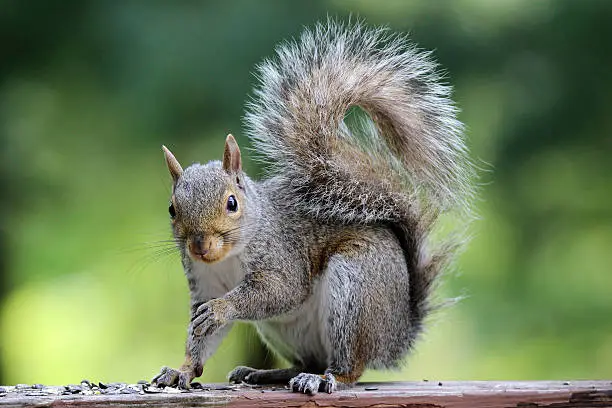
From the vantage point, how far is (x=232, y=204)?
2367 mm

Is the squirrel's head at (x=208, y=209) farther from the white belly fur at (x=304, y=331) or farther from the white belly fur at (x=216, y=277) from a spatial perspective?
the white belly fur at (x=304, y=331)

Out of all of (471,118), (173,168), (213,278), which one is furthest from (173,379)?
(471,118)

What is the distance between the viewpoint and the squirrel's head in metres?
2.26

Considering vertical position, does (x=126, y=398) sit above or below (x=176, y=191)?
below

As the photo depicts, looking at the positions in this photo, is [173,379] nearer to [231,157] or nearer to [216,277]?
[216,277]

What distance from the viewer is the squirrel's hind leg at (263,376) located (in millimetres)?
2734

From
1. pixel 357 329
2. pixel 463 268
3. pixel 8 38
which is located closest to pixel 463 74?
pixel 463 268

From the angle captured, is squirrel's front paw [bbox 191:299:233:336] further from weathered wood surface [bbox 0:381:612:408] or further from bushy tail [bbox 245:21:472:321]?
bushy tail [bbox 245:21:472:321]

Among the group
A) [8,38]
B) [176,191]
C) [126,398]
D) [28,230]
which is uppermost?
[8,38]

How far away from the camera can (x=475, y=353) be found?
3.78 metres

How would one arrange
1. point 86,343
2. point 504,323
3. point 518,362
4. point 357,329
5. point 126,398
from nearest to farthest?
1. point 126,398
2. point 357,329
3. point 504,323
4. point 518,362
5. point 86,343

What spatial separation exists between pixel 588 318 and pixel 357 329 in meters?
1.51

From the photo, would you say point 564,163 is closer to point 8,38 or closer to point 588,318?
point 588,318

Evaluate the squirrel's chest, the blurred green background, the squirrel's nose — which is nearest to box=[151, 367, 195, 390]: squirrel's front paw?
the squirrel's chest
